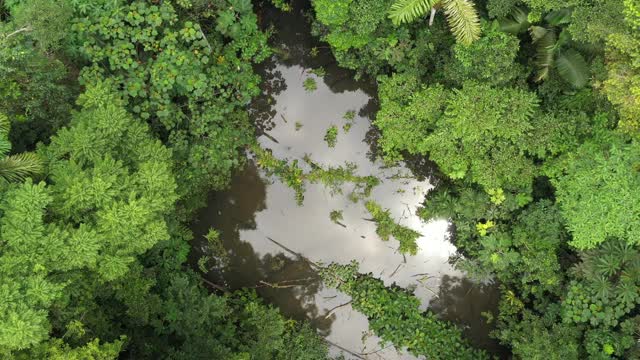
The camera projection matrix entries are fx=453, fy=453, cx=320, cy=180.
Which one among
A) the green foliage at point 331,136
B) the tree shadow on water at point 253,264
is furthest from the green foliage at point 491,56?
the tree shadow on water at point 253,264

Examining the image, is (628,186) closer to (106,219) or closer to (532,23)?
(532,23)

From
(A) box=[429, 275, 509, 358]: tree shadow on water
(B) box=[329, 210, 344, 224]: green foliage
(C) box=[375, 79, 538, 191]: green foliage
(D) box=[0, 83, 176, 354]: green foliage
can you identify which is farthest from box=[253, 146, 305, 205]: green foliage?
(A) box=[429, 275, 509, 358]: tree shadow on water

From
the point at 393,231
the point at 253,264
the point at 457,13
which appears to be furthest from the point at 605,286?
the point at 253,264

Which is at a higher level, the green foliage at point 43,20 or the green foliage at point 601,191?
the green foliage at point 601,191

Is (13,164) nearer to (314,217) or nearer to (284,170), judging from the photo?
(284,170)

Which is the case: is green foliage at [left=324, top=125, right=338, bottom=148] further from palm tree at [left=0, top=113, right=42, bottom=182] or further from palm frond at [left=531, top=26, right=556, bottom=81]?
palm tree at [left=0, top=113, right=42, bottom=182]

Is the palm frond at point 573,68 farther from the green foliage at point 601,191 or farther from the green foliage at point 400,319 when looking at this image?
the green foliage at point 400,319
